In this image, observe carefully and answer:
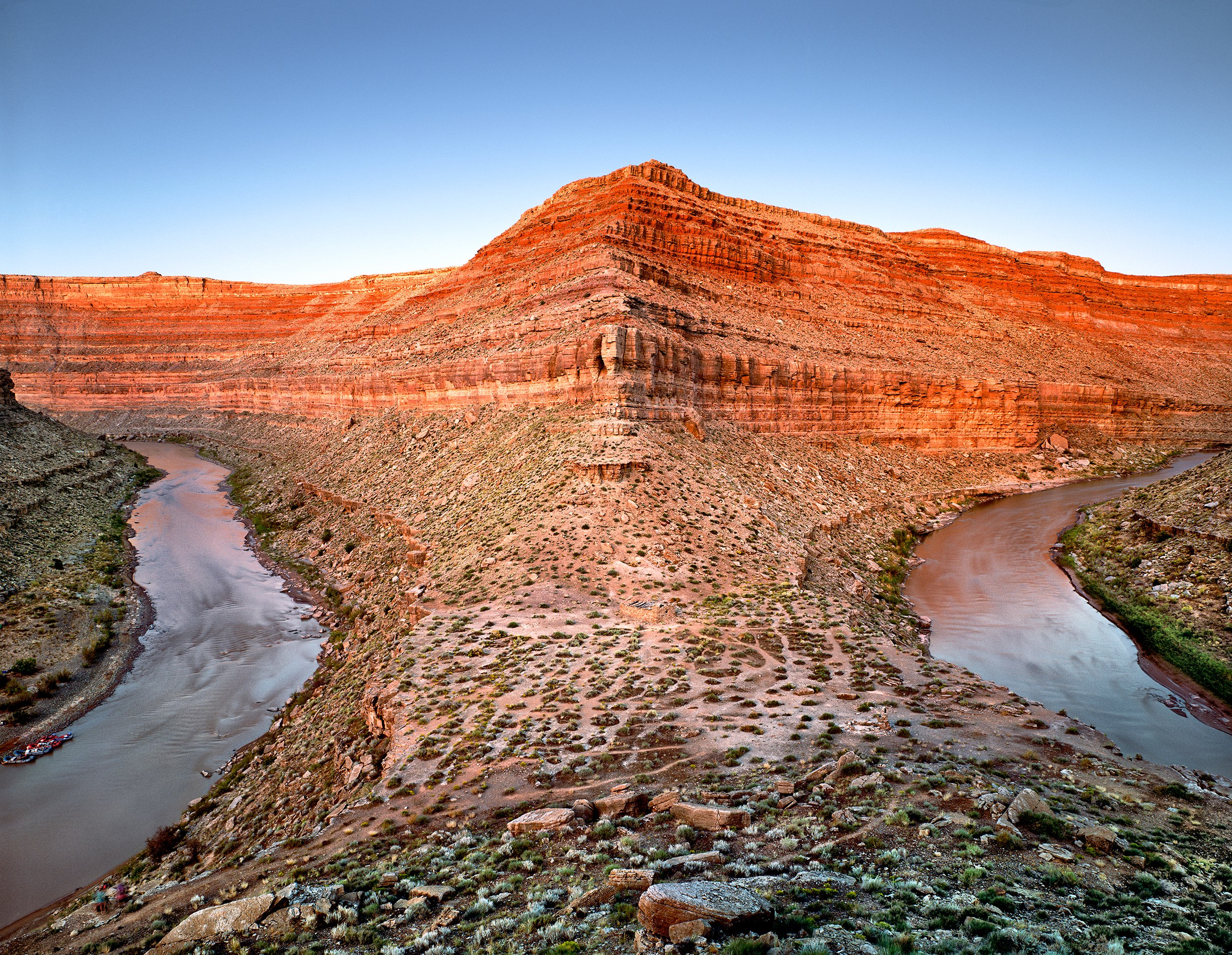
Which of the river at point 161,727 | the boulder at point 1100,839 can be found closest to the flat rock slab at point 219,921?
the river at point 161,727

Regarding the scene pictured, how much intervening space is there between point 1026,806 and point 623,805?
18.6 feet

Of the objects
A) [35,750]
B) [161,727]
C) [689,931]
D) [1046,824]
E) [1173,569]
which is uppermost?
[689,931]

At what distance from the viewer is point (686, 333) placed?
3688 centimetres

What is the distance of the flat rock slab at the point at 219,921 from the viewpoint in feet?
24.3

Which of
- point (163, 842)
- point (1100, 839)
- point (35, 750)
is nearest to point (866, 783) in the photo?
point (1100, 839)

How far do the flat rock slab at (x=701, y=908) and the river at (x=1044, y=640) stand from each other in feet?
50.6

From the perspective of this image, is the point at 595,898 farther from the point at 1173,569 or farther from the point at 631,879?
the point at 1173,569

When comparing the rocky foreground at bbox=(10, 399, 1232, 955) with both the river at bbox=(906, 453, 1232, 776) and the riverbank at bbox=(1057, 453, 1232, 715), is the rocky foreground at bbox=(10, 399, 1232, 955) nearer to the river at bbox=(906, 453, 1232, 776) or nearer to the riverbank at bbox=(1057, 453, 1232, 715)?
the river at bbox=(906, 453, 1232, 776)

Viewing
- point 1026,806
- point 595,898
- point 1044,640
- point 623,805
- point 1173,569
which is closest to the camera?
point 595,898

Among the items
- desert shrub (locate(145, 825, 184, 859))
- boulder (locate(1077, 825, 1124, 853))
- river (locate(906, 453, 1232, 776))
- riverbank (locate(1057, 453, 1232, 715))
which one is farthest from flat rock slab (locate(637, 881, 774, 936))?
riverbank (locate(1057, 453, 1232, 715))

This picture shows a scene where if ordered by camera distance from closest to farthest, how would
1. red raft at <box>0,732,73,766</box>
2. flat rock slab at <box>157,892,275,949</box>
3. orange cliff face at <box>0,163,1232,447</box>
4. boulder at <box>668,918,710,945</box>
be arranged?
boulder at <box>668,918,710,945</box>, flat rock slab at <box>157,892,275,949</box>, red raft at <box>0,732,73,766</box>, orange cliff face at <box>0,163,1232,447</box>

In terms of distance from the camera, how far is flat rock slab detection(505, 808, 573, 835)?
9.20m

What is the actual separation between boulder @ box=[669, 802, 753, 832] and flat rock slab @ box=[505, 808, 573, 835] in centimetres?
173

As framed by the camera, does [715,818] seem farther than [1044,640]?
No
